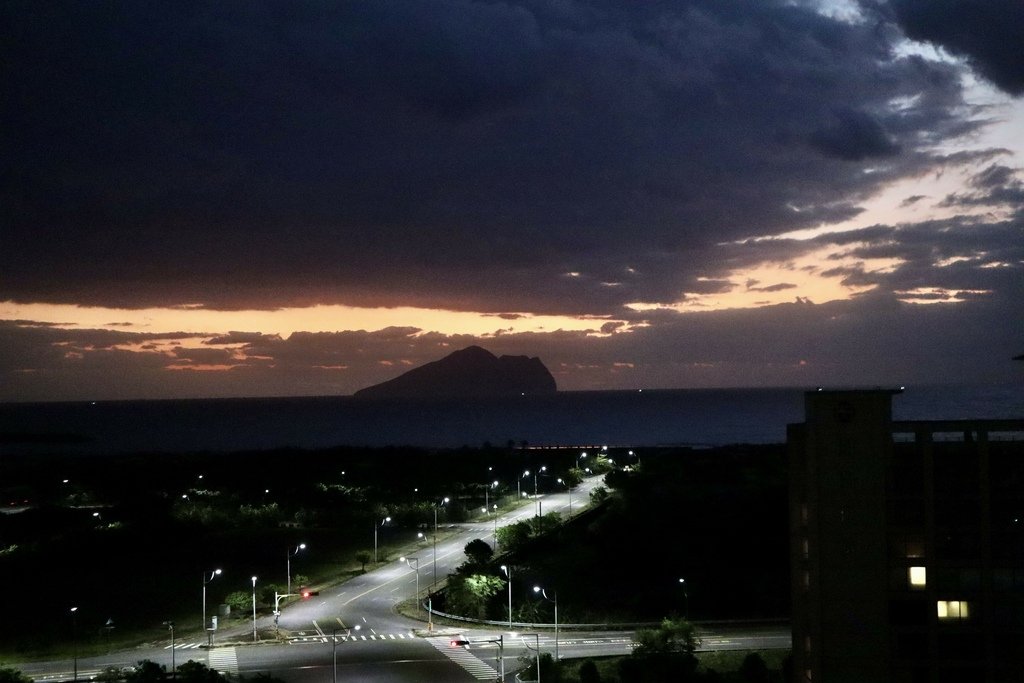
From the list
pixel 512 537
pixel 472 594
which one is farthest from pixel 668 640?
pixel 512 537

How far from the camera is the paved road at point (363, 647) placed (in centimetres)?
4756

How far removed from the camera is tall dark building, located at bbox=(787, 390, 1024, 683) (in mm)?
36750

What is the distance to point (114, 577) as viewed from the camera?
84.6 meters

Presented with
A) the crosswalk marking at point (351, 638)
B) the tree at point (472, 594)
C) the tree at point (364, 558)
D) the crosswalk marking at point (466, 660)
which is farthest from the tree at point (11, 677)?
the tree at point (364, 558)

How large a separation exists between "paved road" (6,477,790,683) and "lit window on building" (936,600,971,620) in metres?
17.0

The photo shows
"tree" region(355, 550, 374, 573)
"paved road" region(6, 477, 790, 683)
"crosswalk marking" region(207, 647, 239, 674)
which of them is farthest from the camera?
"tree" region(355, 550, 374, 573)

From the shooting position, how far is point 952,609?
37.0 meters

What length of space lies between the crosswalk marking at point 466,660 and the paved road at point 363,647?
5 cm

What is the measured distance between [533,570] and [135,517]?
181 ft

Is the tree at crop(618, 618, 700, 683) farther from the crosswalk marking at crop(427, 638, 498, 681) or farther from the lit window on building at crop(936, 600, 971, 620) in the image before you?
the lit window on building at crop(936, 600, 971, 620)

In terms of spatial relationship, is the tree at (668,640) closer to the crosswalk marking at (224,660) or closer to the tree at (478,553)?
the crosswalk marking at (224,660)

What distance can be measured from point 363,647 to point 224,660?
7.19 m

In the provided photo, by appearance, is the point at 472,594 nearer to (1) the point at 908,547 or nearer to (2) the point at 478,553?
(2) the point at 478,553

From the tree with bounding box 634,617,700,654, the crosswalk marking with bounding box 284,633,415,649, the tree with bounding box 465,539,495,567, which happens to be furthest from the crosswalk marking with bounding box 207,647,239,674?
the tree with bounding box 465,539,495,567
